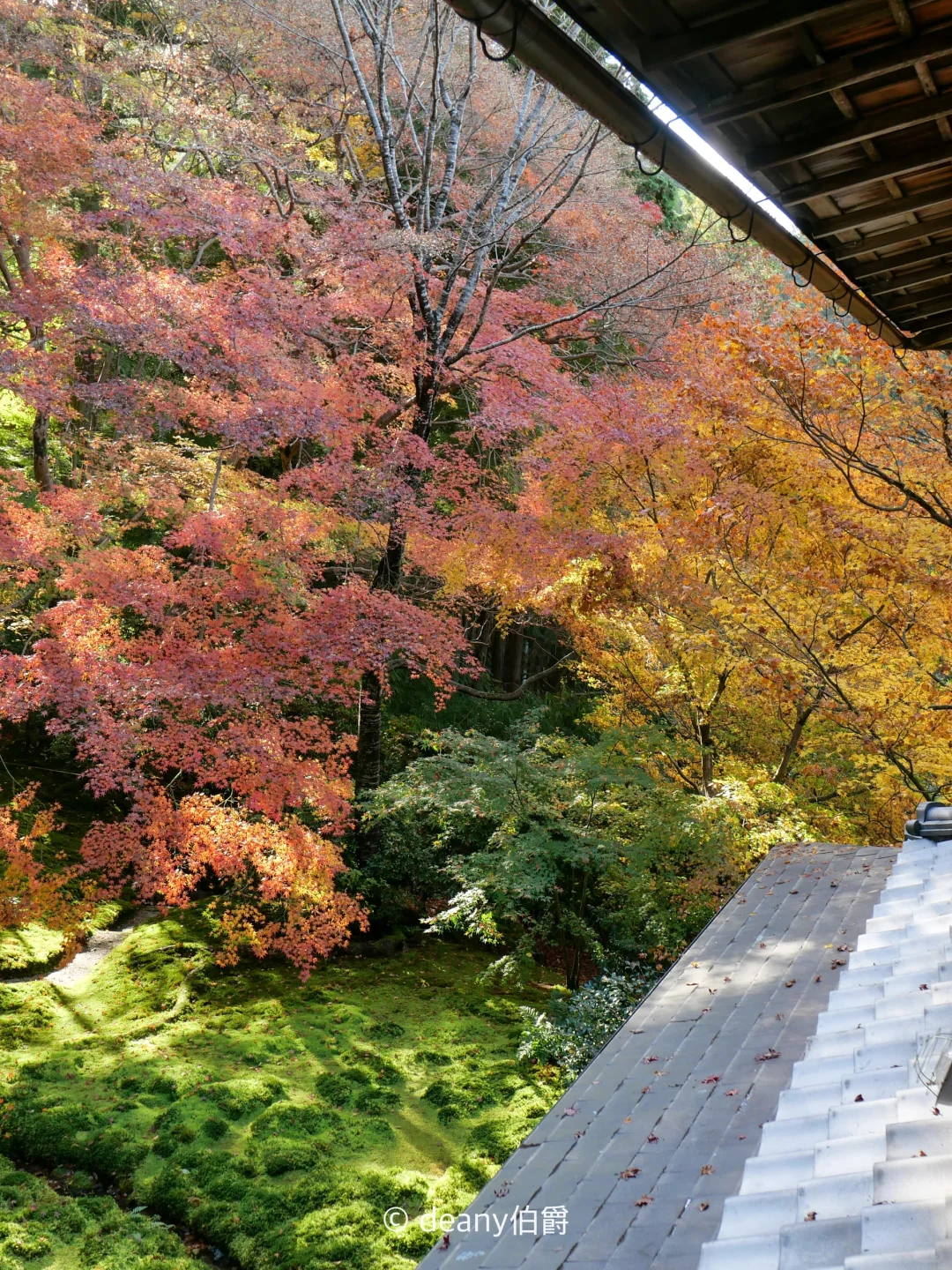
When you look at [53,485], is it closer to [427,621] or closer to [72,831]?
[72,831]

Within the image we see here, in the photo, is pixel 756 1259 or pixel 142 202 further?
Result: pixel 142 202

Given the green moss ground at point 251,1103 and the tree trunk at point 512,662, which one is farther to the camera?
the tree trunk at point 512,662

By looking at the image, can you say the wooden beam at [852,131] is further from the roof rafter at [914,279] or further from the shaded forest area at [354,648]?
the shaded forest area at [354,648]

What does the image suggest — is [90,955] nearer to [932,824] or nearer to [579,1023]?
[579,1023]

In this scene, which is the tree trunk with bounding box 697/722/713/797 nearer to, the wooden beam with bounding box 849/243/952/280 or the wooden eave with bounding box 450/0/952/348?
the wooden beam with bounding box 849/243/952/280

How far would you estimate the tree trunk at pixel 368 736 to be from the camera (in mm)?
12578

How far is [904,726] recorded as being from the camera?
812 cm

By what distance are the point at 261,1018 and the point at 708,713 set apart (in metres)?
5.83

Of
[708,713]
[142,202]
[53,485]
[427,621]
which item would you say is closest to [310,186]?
[142,202]

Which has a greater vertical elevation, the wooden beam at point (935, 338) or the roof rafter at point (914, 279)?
the roof rafter at point (914, 279)

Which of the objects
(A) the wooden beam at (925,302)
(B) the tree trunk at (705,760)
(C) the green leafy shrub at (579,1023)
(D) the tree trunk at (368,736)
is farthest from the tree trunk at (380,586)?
(A) the wooden beam at (925,302)

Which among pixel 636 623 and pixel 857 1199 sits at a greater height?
pixel 636 623

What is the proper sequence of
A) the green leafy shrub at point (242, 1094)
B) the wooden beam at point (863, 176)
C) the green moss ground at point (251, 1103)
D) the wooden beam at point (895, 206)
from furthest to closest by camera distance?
the green leafy shrub at point (242, 1094)
the green moss ground at point (251, 1103)
the wooden beam at point (895, 206)
the wooden beam at point (863, 176)

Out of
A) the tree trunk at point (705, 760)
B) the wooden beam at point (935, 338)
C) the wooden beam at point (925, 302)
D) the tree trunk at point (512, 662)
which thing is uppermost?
the wooden beam at point (925, 302)
